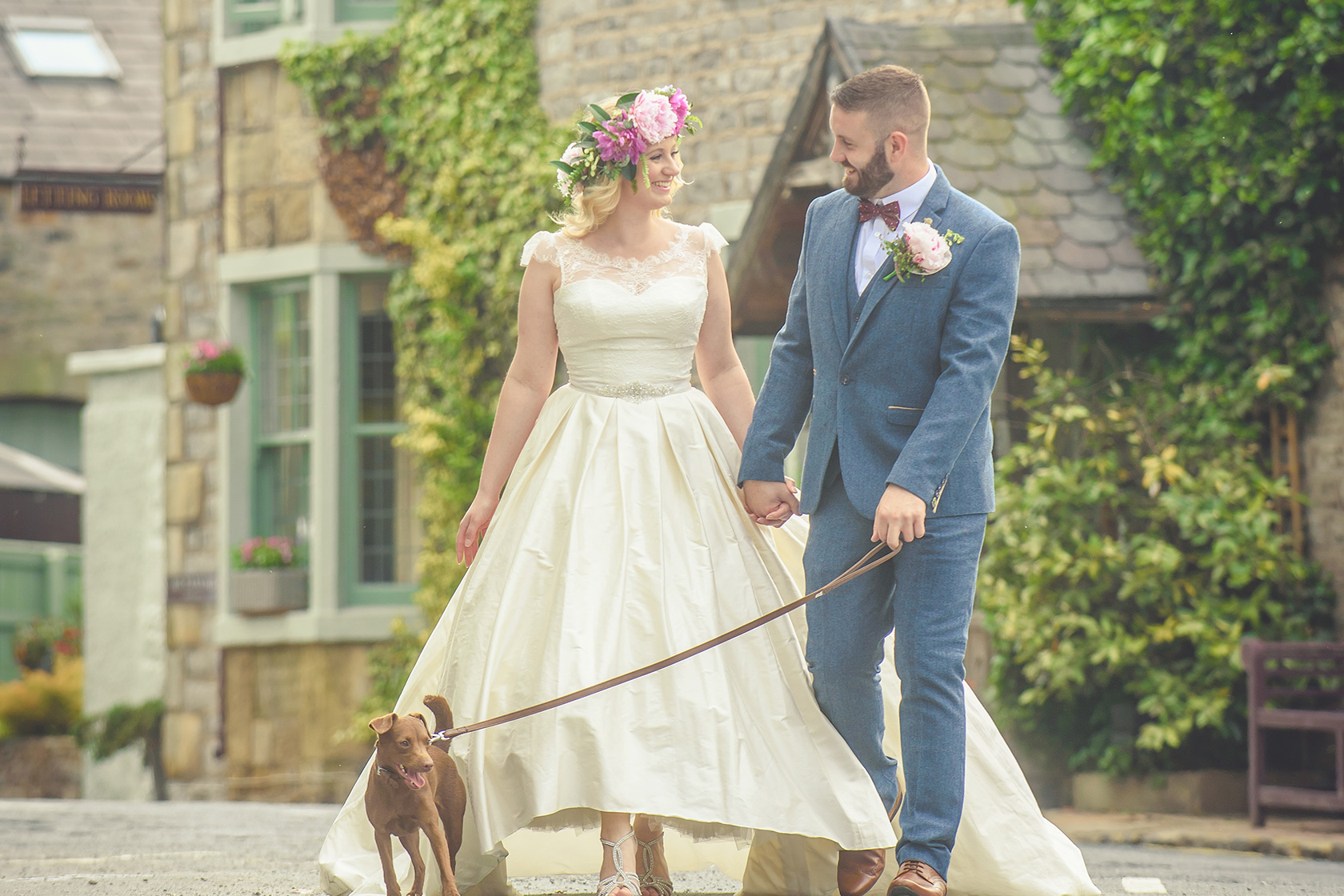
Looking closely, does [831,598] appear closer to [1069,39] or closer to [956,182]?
[956,182]

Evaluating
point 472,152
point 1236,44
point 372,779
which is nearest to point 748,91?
point 472,152

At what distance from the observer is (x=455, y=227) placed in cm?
1011

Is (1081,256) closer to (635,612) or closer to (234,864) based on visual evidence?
(635,612)

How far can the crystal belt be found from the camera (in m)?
3.98

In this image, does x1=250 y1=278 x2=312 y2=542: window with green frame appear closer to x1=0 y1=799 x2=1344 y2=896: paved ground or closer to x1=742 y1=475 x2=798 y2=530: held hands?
x1=0 y1=799 x2=1344 y2=896: paved ground

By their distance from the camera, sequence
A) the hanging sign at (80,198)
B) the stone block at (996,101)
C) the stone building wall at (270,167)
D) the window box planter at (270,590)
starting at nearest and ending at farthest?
the stone block at (996,101)
the window box planter at (270,590)
the stone building wall at (270,167)
the hanging sign at (80,198)

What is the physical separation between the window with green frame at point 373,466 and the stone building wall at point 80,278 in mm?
6311

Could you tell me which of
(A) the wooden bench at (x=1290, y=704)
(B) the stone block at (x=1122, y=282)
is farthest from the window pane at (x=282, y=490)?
(A) the wooden bench at (x=1290, y=704)

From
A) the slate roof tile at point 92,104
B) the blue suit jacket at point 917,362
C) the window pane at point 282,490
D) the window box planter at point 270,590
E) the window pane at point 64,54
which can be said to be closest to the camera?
the blue suit jacket at point 917,362

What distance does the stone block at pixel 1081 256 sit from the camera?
738cm

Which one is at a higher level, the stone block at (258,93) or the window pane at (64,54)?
the window pane at (64,54)

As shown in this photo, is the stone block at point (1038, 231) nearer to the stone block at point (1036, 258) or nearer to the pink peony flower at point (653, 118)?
the stone block at point (1036, 258)

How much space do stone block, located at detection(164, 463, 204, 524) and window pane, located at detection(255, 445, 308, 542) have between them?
18.8 inches

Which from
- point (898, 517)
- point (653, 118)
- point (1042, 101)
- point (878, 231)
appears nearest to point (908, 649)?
point (898, 517)
